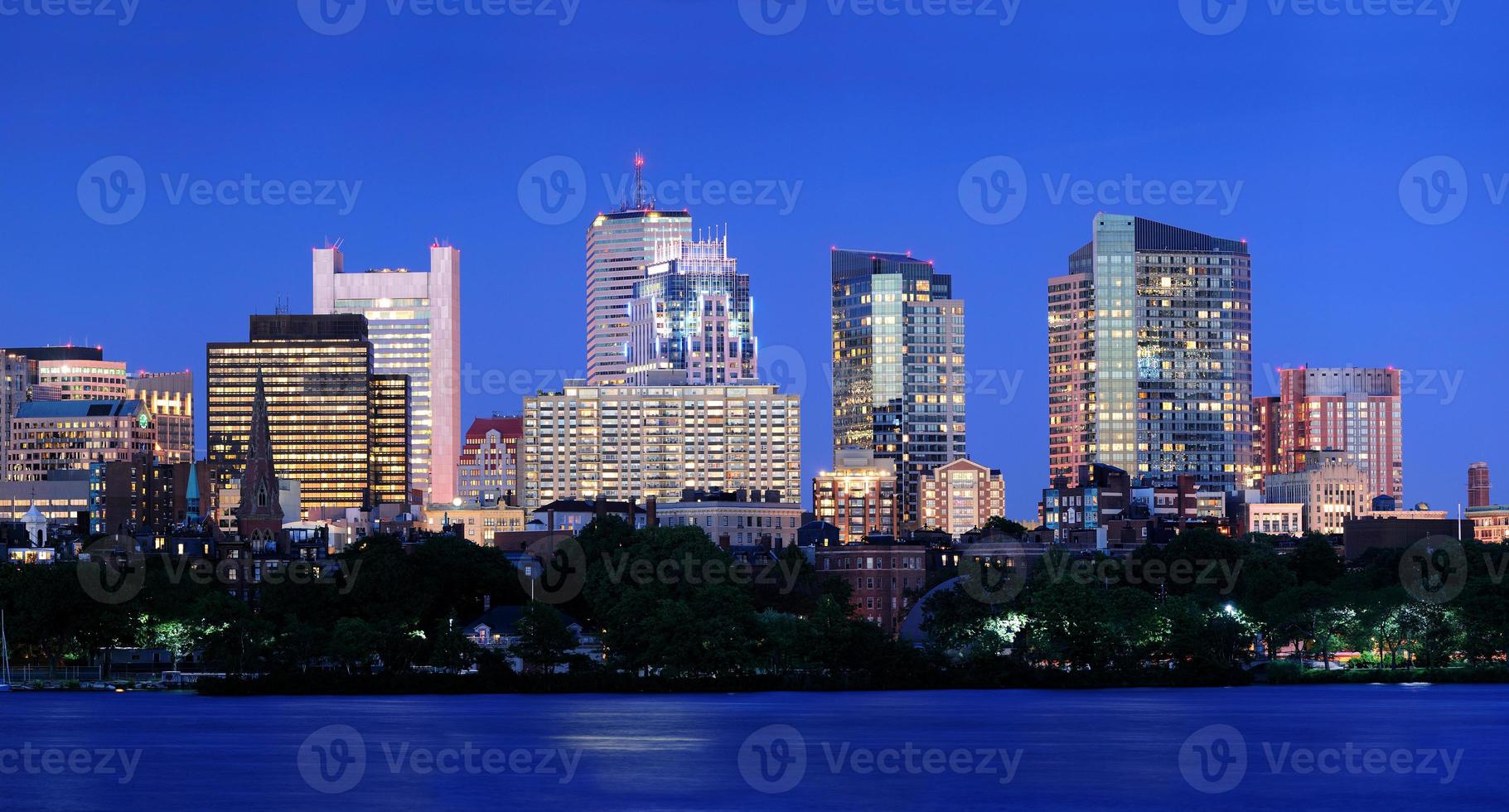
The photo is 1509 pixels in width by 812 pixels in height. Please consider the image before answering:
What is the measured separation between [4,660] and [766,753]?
71043 mm

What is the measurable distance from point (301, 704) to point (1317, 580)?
94.0 m

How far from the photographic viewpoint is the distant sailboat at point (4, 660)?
148 m

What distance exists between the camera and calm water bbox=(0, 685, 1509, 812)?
85.1 m

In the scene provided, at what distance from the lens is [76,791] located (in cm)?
8719

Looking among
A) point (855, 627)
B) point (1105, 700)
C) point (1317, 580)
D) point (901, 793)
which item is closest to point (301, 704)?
point (855, 627)

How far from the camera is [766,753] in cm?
9831

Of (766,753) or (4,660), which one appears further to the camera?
(4,660)

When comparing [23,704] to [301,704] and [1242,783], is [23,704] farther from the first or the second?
[1242,783]

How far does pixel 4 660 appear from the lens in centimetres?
15175

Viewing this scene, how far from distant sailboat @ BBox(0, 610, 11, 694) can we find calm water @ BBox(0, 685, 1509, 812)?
648 inches

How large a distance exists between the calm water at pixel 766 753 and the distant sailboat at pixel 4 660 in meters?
16.5

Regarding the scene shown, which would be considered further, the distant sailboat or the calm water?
the distant sailboat

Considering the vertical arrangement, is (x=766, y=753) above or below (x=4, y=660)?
below

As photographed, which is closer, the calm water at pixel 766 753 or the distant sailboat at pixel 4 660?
the calm water at pixel 766 753
